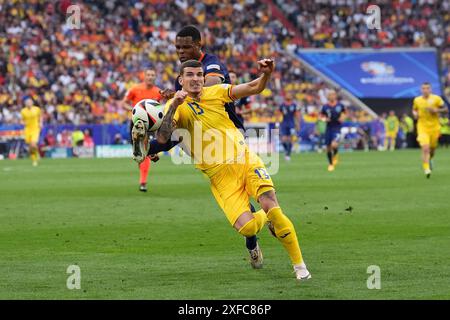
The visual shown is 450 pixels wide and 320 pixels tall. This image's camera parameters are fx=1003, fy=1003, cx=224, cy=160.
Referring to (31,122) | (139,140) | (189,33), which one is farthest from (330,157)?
(139,140)

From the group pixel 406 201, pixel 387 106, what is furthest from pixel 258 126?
pixel 406 201

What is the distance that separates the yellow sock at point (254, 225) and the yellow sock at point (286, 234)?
0.22 metres

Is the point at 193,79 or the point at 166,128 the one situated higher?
the point at 193,79

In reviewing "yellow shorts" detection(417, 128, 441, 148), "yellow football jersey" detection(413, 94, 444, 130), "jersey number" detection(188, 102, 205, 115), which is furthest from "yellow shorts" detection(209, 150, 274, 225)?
"yellow football jersey" detection(413, 94, 444, 130)

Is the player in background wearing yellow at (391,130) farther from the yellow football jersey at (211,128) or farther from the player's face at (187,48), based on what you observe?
the yellow football jersey at (211,128)

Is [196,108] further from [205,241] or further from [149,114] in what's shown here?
[205,241]

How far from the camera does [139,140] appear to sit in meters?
9.89

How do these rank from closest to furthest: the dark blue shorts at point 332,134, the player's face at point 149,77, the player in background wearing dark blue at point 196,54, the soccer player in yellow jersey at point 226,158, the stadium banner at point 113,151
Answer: the soccer player in yellow jersey at point 226,158 → the player in background wearing dark blue at point 196,54 → the player's face at point 149,77 → the dark blue shorts at point 332,134 → the stadium banner at point 113,151

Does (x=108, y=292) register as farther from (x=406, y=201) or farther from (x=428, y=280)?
(x=406, y=201)

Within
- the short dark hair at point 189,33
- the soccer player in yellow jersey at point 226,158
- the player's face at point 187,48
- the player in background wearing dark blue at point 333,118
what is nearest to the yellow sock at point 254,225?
the soccer player in yellow jersey at point 226,158

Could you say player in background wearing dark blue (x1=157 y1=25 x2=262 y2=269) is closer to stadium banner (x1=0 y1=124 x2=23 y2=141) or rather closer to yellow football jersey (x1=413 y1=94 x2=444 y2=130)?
yellow football jersey (x1=413 y1=94 x2=444 y2=130)

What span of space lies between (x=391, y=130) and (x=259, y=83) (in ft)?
130

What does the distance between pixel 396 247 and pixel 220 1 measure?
43.1 metres

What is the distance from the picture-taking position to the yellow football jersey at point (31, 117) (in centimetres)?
3662
